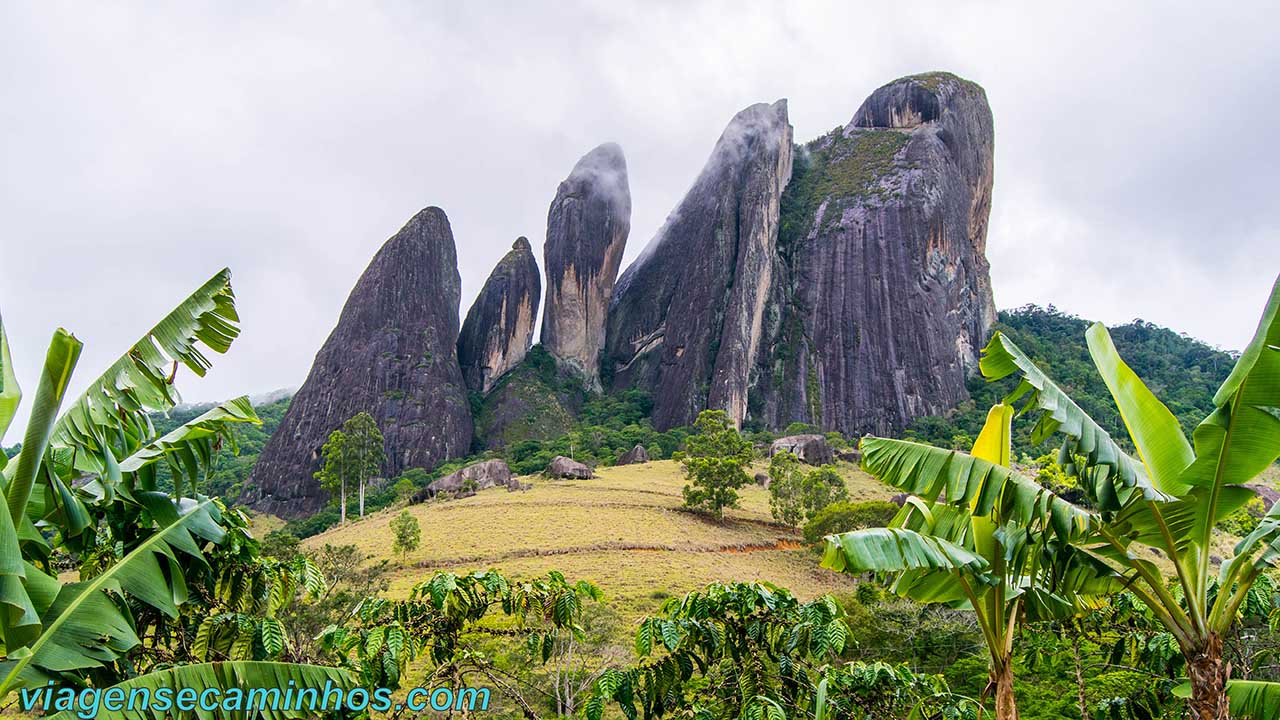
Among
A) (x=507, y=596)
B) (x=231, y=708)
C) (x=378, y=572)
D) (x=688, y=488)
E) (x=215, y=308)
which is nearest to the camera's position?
(x=231, y=708)

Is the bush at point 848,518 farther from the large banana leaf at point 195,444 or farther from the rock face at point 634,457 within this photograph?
the large banana leaf at point 195,444

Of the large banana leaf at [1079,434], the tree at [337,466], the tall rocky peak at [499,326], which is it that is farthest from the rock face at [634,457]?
the large banana leaf at [1079,434]

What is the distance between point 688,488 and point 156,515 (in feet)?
87.3

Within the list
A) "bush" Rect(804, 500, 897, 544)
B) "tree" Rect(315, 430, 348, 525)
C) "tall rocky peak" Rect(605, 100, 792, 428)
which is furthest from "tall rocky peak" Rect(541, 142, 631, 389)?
"bush" Rect(804, 500, 897, 544)

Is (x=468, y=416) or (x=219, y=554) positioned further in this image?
(x=468, y=416)

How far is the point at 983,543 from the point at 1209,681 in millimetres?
1069

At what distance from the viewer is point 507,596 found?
501 cm

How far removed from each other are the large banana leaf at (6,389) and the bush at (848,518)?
793 inches

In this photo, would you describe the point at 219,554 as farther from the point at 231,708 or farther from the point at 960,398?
the point at 960,398

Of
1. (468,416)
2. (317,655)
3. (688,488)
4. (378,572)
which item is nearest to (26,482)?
(317,655)

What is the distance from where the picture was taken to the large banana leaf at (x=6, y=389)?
9.66ft

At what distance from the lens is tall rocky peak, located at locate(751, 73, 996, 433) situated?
5256 centimetres

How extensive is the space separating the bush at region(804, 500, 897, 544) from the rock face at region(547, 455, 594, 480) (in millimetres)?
13664

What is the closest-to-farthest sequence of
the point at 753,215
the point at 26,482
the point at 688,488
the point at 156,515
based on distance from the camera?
the point at 26,482 < the point at 156,515 < the point at 688,488 < the point at 753,215
